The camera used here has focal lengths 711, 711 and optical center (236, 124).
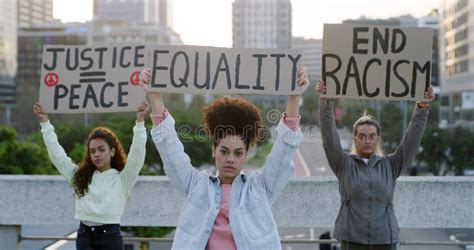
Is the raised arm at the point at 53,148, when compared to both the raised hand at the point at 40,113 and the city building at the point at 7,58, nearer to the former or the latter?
the raised hand at the point at 40,113

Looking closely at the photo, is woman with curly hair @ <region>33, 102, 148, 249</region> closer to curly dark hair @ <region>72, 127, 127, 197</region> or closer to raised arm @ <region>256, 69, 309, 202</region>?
curly dark hair @ <region>72, 127, 127, 197</region>

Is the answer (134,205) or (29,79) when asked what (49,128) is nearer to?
(134,205)

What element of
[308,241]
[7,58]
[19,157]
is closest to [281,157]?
→ [308,241]

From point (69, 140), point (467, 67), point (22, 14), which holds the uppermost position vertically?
point (22, 14)

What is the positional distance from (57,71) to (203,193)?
7.48ft

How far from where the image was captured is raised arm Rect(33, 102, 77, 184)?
4.48m

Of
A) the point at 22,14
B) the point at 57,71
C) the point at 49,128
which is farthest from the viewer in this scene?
the point at 22,14

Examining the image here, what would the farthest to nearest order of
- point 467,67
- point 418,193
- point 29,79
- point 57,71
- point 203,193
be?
point 29,79 < point 467,67 < point 418,193 < point 57,71 < point 203,193

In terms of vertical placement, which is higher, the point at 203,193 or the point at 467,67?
the point at 467,67

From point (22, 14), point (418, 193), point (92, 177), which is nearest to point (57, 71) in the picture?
point (92, 177)

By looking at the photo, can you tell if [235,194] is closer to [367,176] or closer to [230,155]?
[230,155]

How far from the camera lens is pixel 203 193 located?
3012 millimetres

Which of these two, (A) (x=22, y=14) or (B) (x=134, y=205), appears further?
(A) (x=22, y=14)

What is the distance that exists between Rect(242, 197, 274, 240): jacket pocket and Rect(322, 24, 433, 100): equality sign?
1.58m
